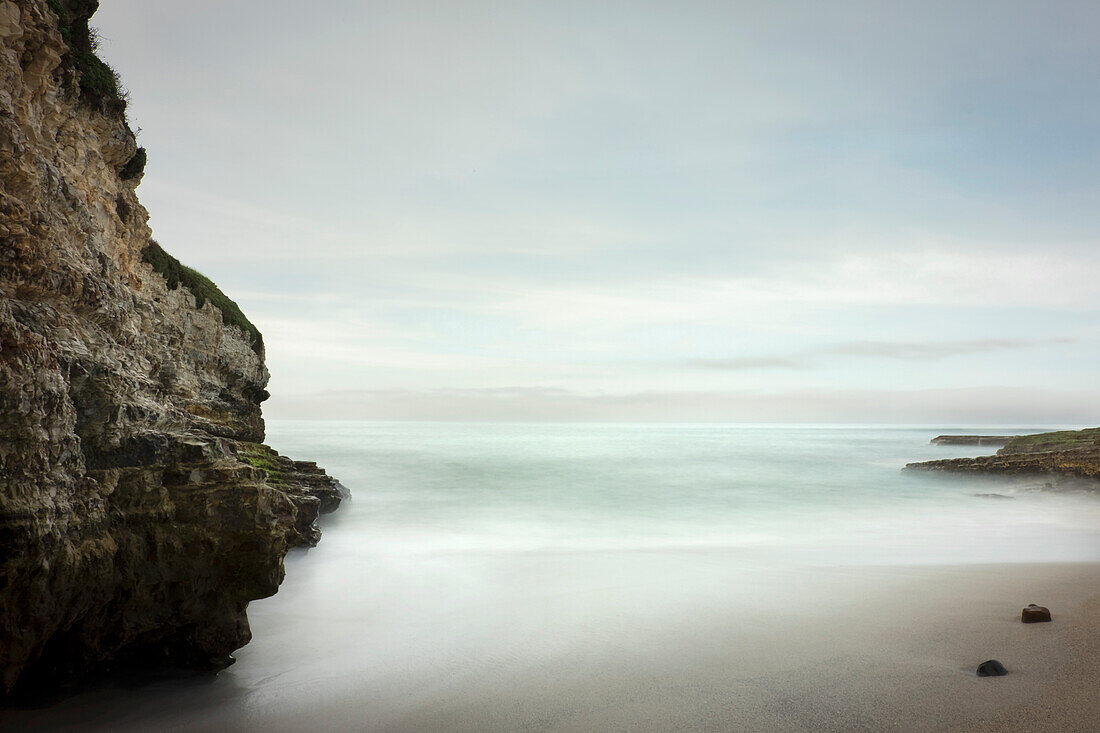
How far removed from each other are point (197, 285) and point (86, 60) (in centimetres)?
802

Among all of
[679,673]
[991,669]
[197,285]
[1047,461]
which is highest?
[197,285]

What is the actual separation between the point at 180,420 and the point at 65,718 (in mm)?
2908

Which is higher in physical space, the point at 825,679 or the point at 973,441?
the point at 973,441

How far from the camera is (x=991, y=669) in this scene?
6.17 m

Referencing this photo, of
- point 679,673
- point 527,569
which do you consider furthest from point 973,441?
point 679,673

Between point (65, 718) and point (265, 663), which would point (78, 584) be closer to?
point (65, 718)

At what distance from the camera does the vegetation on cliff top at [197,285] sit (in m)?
13.5

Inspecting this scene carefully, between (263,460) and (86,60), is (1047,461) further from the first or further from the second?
(86,60)

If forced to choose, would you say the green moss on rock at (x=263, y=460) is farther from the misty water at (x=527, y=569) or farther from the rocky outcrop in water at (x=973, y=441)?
the rocky outcrop in water at (x=973, y=441)

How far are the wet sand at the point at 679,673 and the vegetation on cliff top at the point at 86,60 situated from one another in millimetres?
6830

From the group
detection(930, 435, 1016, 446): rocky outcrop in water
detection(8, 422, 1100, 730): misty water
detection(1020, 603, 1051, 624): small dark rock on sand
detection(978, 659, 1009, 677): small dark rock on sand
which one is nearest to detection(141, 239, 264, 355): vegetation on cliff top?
detection(8, 422, 1100, 730): misty water

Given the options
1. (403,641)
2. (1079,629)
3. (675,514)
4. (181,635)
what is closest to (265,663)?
(181,635)

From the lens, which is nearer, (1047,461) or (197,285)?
(197,285)

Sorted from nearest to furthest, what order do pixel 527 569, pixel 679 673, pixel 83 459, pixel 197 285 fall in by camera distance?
pixel 83 459
pixel 679 673
pixel 527 569
pixel 197 285
